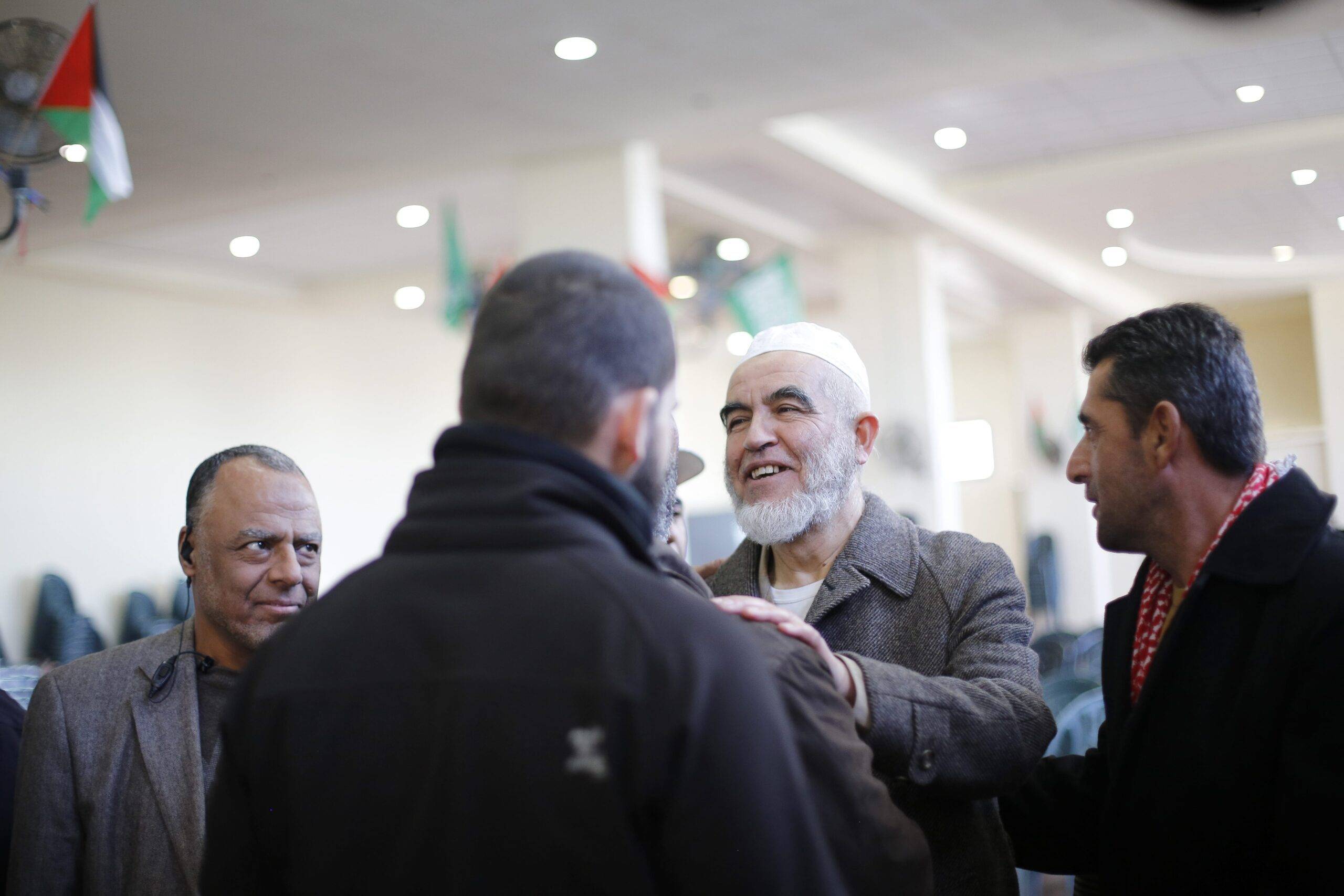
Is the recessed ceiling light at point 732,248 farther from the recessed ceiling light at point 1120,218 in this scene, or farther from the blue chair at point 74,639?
the blue chair at point 74,639

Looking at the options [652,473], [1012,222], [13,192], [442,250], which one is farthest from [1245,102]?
[652,473]

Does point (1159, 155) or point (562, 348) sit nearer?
point (562, 348)

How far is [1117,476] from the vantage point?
6.31 feet

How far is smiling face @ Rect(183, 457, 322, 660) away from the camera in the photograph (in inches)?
89.2

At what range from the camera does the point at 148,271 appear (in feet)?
37.9

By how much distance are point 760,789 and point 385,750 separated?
0.37 meters

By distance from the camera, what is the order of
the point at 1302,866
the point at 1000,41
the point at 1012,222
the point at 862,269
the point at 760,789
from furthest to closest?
the point at 1012,222 < the point at 862,269 < the point at 1000,41 < the point at 1302,866 < the point at 760,789

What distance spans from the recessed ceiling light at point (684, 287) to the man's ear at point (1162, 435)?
940cm

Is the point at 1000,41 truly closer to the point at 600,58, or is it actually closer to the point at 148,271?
the point at 600,58

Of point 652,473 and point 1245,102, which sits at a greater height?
point 1245,102

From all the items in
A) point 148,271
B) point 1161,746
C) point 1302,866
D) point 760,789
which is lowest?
point 1302,866

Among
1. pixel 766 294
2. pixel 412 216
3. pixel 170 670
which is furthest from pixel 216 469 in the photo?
pixel 412 216

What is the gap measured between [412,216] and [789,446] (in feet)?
29.2

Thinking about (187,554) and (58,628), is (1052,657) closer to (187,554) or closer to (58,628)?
(187,554)
